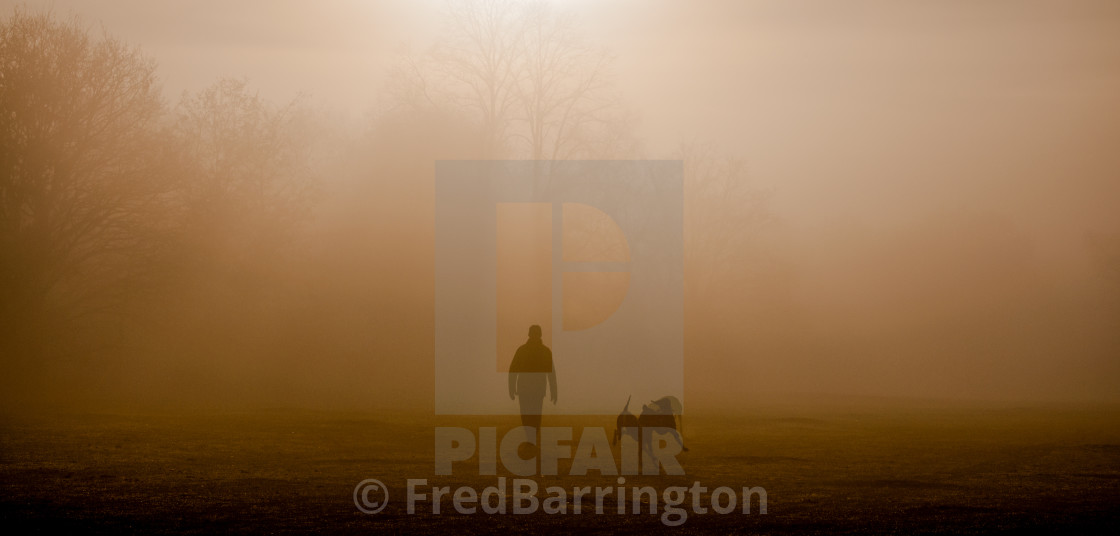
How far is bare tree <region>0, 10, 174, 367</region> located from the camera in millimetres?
27375

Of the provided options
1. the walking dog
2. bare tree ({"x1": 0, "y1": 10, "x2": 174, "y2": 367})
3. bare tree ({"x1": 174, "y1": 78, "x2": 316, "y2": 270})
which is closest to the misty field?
the walking dog

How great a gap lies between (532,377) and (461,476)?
311 centimetres

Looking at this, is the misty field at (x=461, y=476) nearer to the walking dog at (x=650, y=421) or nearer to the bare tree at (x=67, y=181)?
the walking dog at (x=650, y=421)

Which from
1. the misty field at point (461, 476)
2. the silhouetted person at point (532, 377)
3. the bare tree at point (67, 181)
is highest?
the bare tree at point (67, 181)

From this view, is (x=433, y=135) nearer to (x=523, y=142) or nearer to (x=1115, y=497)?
(x=523, y=142)

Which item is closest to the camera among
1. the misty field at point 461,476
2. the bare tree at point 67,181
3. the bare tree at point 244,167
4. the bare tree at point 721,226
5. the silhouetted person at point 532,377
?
the misty field at point 461,476

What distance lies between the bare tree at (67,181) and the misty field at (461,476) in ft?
28.8

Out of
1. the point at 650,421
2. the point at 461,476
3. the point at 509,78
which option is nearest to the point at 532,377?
the point at 650,421

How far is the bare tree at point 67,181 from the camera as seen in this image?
27.4 m

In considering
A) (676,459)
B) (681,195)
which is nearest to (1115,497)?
(676,459)

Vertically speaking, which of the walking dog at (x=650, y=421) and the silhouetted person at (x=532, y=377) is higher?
the silhouetted person at (x=532, y=377)

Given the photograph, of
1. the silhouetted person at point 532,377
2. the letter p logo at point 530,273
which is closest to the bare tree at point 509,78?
the letter p logo at point 530,273

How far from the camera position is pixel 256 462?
12781 millimetres

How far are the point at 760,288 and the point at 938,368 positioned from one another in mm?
12561
